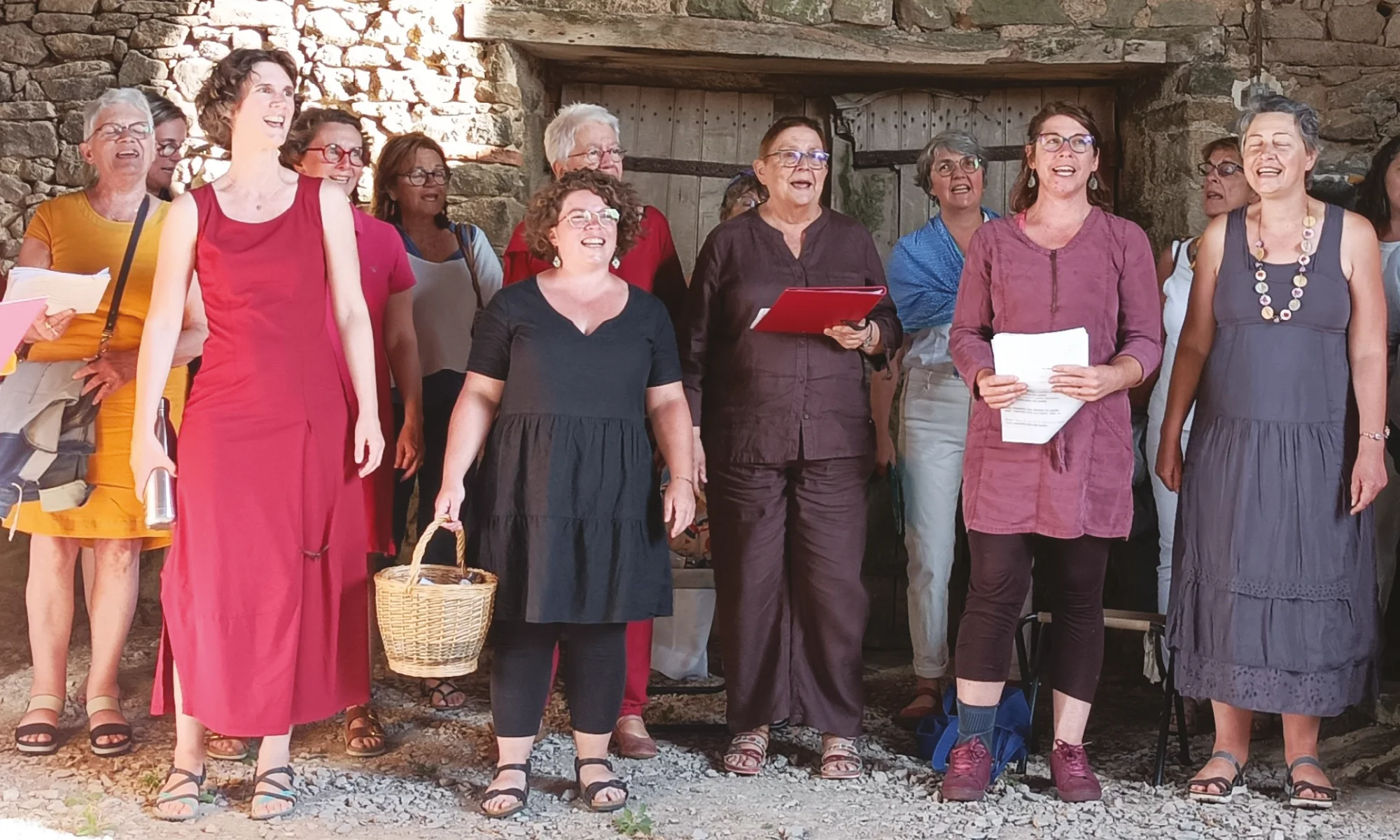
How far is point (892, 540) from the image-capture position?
4926 millimetres

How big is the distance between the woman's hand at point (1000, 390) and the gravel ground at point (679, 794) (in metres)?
0.94

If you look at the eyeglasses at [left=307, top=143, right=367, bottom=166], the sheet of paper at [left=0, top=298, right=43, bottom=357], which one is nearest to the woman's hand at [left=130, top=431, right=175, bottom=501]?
the sheet of paper at [left=0, top=298, right=43, bottom=357]

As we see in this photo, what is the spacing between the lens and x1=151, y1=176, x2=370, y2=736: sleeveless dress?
2900 millimetres

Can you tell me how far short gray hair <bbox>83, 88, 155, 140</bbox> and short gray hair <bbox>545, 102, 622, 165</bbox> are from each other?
107cm

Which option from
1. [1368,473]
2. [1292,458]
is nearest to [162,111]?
[1292,458]

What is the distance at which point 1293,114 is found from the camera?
3.06 metres

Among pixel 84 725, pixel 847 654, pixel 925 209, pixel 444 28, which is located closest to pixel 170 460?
pixel 84 725

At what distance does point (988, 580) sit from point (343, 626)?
1.49m

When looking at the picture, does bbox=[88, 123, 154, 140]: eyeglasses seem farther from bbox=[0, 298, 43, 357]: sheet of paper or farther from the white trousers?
the white trousers

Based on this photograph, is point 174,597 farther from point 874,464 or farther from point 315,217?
point 874,464

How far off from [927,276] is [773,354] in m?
0.74

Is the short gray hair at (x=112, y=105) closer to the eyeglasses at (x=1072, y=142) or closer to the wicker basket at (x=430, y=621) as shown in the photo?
the wicker basket at (x=430, y=621)

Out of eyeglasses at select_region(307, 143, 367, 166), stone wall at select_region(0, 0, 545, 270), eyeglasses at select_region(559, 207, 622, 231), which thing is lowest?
eyeglasses at select_region(559, 207, 622, 231)

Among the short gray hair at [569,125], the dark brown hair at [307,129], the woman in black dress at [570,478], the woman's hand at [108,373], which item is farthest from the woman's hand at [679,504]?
the woman's hand at [108,373]
